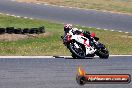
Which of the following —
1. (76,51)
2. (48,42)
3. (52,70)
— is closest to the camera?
(52,70)

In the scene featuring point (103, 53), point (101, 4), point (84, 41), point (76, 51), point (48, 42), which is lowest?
point (101, 4)

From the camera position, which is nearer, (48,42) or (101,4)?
(48,42)

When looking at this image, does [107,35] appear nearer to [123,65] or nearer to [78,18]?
[78,18]

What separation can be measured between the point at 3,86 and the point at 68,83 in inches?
75.2

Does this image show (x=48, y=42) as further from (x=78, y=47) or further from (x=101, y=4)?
(x=101, y=4)

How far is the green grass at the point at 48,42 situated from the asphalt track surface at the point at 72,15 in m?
1.88

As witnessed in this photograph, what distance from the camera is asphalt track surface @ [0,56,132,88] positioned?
13172 millimetres

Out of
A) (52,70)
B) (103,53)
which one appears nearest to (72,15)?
(103,53)

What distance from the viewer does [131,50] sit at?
24.5 meters

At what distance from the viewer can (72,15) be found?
36094 millimetres

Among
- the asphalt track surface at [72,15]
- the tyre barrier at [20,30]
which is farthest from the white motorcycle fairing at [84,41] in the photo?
the asphalt track surface at [72,15]

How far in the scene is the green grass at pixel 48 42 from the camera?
A: 73.4 ft

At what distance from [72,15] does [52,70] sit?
2112 cm

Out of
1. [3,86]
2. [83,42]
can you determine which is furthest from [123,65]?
[3,86]
